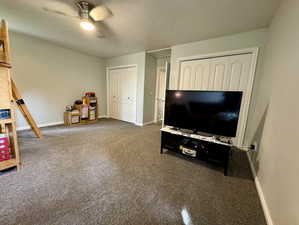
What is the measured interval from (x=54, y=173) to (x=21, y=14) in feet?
9.30

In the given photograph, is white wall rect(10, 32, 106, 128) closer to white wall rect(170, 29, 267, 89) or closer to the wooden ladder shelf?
the wooden ladder shelf

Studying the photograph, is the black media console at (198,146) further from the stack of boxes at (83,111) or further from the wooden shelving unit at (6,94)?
the stack of boxes at (83,111)

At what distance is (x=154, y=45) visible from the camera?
10.7 feet

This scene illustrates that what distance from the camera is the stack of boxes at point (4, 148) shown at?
5.32 ft

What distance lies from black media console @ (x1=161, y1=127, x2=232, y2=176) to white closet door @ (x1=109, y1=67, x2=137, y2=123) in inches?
95.0

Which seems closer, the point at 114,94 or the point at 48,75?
the point at 48,75

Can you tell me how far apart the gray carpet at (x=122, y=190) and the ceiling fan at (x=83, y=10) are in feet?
7.45

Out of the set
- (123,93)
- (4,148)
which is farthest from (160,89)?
(4,148)

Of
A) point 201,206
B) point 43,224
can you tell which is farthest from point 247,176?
point 43,224

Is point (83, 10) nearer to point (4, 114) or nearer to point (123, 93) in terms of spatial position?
point (4, 114)

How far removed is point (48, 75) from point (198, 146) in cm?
432

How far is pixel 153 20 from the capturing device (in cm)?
217

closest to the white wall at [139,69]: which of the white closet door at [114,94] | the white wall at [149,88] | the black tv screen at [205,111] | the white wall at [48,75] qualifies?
the white wall at [149,88]

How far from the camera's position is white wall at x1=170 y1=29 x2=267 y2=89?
2.26 meters
